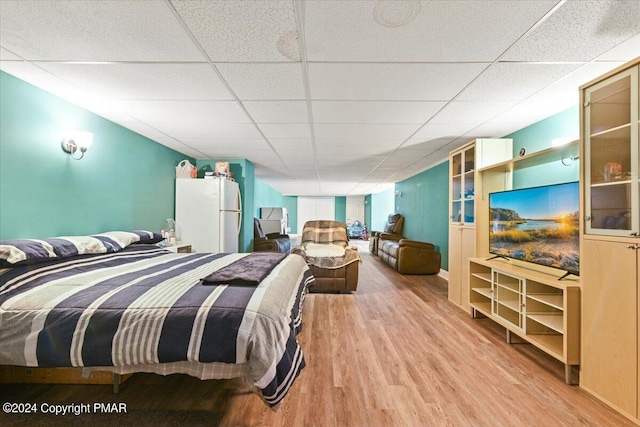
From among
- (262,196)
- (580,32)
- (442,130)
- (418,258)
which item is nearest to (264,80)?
(580,32)

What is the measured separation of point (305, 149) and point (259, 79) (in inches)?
85.1

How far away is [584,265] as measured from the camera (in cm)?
188

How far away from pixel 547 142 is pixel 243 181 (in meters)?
4.43

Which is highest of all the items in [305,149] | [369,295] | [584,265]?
[305,149]

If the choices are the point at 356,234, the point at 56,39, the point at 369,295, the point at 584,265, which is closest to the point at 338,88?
the point at 56,39

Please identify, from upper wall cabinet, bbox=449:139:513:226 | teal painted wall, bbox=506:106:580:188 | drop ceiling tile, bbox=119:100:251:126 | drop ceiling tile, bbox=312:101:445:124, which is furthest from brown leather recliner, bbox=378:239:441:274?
drop ceiling tile, bbox=119:100:251:126

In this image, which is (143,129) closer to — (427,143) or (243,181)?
(243,181)

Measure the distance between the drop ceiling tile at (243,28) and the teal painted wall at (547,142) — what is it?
269 centimetres

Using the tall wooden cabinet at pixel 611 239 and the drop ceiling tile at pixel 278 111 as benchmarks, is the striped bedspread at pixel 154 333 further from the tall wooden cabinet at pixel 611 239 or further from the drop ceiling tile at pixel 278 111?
the tall wooden cabinet at pixel 611 239

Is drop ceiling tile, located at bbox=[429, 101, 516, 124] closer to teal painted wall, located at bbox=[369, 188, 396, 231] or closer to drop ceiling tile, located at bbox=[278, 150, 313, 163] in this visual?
drop ceiling tile, located at bbox=[278, 150, 313, 163]

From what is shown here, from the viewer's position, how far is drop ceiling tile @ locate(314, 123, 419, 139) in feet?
10.4

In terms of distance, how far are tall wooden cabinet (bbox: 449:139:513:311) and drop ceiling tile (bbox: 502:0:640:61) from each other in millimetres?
1510

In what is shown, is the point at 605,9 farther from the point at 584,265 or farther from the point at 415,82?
the point at 584,265

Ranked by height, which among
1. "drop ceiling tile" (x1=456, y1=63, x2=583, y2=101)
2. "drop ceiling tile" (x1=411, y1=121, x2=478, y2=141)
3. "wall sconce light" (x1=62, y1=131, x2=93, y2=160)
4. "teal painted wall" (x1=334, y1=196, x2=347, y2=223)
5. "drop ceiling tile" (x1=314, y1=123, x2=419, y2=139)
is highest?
"drop ceiling tile" (x1=456, y1=63, x2=583, y2=101)
